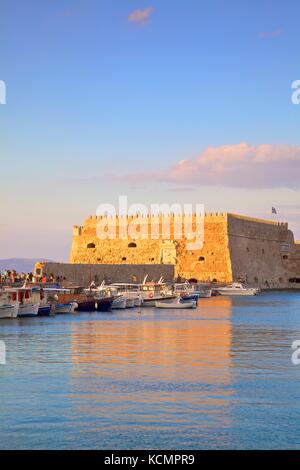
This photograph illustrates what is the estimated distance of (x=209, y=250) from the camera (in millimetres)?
63500

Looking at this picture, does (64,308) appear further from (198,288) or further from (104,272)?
(198,288)

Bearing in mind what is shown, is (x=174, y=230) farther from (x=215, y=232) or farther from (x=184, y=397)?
(x=184, y=397)

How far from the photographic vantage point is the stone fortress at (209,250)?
208 feet

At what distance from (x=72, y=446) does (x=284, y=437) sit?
3281 millimetres

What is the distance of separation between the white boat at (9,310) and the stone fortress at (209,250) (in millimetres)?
30364

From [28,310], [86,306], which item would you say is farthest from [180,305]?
[28,310]

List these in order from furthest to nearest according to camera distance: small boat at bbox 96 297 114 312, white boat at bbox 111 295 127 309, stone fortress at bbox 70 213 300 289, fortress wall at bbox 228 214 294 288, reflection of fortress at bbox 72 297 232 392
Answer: fortress wall at bbox 228 214 294 288 < stone fortress at bbox 70 213 300 289 < white boat at bbox 111 295 127 309 < small boat at bbox 96 297 114 312 < reflection of fortress at bbox 72 297 232 392

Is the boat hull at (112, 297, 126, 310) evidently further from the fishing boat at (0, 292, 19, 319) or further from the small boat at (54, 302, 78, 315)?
the fishing boat at (0, 292, 19, 319)

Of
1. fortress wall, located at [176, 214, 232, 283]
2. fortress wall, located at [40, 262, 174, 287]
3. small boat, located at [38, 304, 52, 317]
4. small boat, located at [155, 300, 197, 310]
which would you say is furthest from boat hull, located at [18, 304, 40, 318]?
fortress wall, located at [176, 214, 232, 283]

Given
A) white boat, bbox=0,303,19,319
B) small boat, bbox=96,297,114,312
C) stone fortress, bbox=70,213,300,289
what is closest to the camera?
white boat, bbox=0,303,19,319

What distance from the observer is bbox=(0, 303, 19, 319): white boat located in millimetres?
33656
